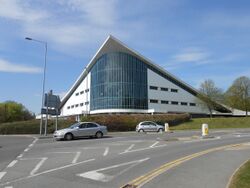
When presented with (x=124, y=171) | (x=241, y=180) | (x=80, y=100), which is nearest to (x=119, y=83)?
(x=80, y=100)

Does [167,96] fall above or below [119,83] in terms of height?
below

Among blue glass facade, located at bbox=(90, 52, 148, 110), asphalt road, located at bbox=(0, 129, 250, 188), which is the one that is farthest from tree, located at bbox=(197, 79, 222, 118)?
asphalt road, located at bbox=(0, 129, 250, 188)

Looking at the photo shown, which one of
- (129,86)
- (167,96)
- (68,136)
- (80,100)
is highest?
(129,86)

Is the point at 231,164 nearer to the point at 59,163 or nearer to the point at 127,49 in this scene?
the point at 59,163

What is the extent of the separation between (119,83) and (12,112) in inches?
1111

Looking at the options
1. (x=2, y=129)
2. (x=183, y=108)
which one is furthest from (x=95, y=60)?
(x=2, y=129)

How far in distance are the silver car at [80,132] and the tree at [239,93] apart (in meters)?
61.8

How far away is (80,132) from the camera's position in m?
32.5

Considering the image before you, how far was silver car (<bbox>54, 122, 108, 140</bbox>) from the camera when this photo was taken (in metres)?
31.7

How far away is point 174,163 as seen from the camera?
15117mm

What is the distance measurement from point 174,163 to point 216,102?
82.3 metres

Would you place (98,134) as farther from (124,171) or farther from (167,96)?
(167,96)

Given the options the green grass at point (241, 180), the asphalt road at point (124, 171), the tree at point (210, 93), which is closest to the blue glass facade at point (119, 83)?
the tree at point (210, 93)

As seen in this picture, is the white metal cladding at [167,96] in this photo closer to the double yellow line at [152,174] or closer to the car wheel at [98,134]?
the car wheel at [98,134]
